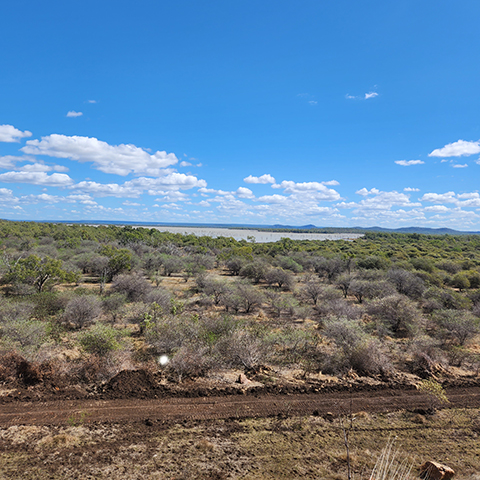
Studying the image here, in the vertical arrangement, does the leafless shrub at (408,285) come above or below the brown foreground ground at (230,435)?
above

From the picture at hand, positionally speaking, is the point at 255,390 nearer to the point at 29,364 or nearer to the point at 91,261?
the point at 29,364

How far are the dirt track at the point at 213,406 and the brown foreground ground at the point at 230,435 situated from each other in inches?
1.4

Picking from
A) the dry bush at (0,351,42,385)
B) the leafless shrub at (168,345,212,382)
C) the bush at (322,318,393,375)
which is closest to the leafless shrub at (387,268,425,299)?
the bush at (322,318,393,375)

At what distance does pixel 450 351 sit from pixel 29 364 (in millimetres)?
20834

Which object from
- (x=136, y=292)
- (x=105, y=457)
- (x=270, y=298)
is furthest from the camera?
(x=270, y=298)

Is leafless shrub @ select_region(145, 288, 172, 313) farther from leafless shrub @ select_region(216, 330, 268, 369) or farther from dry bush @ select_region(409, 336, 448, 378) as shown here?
dry bush @ select_region(409, 336, 448, 378)

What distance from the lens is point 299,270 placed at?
3953 centimetres

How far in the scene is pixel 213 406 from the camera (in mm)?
10016

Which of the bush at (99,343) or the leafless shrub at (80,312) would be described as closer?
the bush at (99,343)

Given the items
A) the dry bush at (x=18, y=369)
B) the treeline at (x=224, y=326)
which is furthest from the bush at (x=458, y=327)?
the dry bush at (x=18, y=369)

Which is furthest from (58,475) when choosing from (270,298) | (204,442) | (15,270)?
(15,270)

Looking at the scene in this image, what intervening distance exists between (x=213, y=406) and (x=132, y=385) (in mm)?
3417

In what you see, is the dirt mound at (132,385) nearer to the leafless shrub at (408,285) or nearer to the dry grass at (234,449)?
the dry grass at (234,449)

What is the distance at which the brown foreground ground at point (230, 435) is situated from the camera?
729cm
